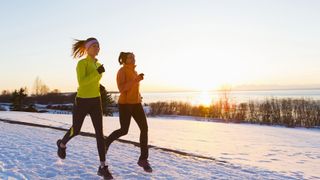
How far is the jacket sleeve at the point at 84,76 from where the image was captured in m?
4.92

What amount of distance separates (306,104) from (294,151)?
31045 mm

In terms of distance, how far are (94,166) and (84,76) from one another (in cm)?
179

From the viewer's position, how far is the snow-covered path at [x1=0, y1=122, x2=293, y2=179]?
17.6 feet

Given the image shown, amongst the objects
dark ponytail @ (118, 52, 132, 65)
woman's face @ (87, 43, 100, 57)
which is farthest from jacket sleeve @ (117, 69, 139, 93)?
woman's face @ (87, 43, 100, 57)

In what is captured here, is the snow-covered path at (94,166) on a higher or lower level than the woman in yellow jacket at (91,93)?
lower

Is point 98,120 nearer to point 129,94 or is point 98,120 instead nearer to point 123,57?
point 129,94

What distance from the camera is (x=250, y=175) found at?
598 centimetres

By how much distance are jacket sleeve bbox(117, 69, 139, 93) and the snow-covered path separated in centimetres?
135

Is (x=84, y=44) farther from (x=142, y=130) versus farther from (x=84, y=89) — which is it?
(x=142, y=130)

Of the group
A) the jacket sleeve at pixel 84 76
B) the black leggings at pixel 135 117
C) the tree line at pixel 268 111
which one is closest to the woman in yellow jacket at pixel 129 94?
the black leggings at pixel 135 117

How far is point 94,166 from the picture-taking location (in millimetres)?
5930

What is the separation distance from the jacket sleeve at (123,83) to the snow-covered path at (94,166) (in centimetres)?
135

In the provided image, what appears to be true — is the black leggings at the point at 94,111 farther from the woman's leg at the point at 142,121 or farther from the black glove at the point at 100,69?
the woman's leg at the point at 142,121

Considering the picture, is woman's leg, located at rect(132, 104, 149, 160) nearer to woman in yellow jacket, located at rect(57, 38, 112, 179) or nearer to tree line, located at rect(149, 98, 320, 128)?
woman in yellow jacket, located at rect(57, 38, 112, 179)
